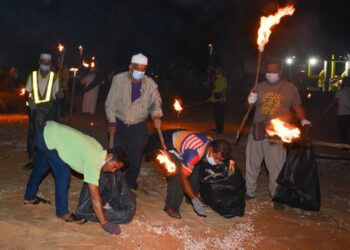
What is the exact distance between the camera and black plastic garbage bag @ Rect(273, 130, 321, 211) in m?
6.22

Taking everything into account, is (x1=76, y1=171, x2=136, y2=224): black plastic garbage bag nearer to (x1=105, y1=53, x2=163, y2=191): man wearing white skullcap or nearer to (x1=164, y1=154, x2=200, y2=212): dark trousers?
(x1=164, y1=154, x2=200, y2=212): dark trousers

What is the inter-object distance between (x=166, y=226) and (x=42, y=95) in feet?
9.62

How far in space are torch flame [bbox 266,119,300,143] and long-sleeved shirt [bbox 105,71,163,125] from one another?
5.07ft

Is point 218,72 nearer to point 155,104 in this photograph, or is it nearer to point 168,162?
point 155,104

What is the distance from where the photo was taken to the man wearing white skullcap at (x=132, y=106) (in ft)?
20.1

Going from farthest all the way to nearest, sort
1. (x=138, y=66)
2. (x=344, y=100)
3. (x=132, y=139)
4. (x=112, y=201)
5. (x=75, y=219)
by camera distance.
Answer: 1. (x=344, y=100)
2. (x=132, y=139)
3. (x=138, y=66)
4. (x=112, y=201)
5. (x=75, y=219)

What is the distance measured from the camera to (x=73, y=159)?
477 centimetres

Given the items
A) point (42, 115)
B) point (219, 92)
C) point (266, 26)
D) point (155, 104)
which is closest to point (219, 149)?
point (155, 104)

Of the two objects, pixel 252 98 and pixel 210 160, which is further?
pixel 252 98

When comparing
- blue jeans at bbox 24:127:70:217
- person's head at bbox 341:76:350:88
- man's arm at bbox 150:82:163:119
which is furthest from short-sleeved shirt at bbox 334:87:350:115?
blue jeans at bbox 24:127:70:217

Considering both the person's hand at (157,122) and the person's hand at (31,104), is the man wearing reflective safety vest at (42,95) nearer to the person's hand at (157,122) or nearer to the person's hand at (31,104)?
the person's hand at (31,104)

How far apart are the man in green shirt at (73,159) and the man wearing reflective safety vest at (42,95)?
1723mm

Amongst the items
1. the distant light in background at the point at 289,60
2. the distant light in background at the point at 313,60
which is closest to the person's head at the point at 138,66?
the distant light in background at the point at 289,60

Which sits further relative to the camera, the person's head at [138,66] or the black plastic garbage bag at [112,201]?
the person's head at [138,66]
